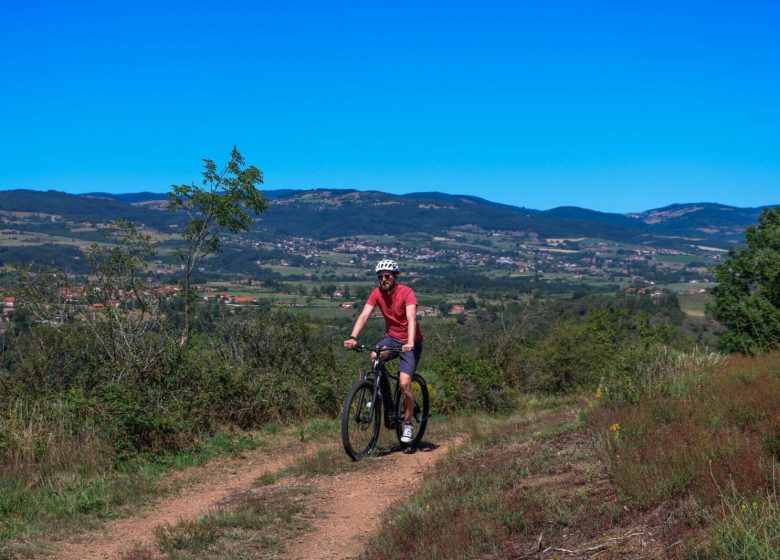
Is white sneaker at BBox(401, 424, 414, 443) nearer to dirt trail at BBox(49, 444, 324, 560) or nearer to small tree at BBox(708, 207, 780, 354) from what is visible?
dirt trail at BBox(49, 444, 324, 560)

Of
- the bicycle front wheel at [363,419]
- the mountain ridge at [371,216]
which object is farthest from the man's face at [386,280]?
the mountain ridge at [371,216]

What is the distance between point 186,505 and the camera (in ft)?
21.2

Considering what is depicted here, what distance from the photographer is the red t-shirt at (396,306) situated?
809cm

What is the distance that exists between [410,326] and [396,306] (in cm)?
32

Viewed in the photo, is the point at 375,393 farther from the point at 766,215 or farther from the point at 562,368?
the point at 766,215

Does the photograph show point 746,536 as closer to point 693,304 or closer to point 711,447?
point 711,447

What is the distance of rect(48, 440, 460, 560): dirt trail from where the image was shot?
207 inches

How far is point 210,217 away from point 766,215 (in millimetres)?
11002

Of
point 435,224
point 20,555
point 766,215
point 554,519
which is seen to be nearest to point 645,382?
point 554,519

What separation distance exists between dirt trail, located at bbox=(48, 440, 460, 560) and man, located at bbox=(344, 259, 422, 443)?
71cm

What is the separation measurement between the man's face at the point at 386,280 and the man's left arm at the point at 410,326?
0.97 feet

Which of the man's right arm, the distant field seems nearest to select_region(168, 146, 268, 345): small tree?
the man's right arm

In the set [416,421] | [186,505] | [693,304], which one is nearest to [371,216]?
[693,304]

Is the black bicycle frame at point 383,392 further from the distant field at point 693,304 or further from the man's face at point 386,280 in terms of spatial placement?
the distant field at point 693,304
